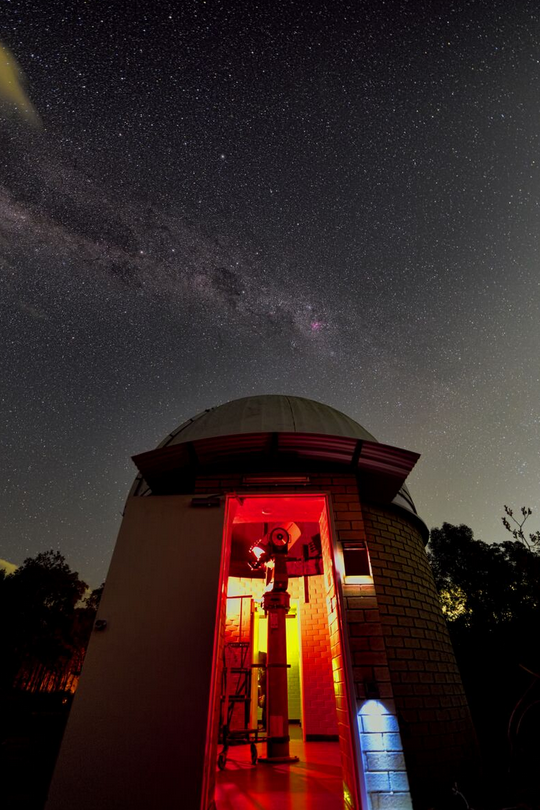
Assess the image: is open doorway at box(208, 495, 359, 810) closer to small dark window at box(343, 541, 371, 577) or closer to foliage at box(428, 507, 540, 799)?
small dark window at box(343, 541, 371, 577)

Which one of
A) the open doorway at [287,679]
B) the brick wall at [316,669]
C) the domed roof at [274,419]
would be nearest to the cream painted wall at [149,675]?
the open doorway at [287,679]

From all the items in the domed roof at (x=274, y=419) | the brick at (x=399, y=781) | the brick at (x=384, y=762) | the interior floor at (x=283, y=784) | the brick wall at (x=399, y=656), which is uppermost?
the domed roof at (x=274, y=419)

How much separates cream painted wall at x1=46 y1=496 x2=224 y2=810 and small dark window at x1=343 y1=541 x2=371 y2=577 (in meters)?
1.41

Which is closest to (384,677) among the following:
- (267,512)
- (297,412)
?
(267,512)

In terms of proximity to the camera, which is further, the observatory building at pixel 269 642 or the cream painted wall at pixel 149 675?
the observatory building at pixel 269 642

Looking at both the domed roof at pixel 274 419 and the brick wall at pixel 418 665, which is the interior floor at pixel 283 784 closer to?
the brick wall at pixel 418 665

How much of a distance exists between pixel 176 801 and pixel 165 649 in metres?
1.02

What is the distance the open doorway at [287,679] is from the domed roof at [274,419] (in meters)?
1.52

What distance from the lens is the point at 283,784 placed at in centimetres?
443

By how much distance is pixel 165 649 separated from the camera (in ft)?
11.6

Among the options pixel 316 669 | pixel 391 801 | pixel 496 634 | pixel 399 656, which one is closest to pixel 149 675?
pixel 391 801

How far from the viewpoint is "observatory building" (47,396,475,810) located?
3191 mm

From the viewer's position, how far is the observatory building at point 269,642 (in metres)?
3.19

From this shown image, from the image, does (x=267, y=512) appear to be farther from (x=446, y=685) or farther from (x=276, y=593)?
(x=446, y=685)
